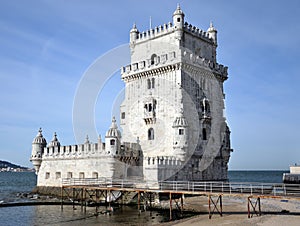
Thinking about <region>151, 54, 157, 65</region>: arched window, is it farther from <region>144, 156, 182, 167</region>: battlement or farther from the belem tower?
<region>144, 156, 182, 167</region>: battlement

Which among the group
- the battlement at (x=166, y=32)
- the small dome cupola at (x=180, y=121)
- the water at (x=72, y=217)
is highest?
the battlement at (x=166, y=32)

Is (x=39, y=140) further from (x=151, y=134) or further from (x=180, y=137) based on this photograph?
(x=180, y=137)

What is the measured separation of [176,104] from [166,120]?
2.08 meters

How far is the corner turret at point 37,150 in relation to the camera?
4606 centimetres

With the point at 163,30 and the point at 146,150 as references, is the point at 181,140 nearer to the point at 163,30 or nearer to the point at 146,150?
the point at 146,150

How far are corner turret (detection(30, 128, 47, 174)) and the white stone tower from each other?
12.3 metres

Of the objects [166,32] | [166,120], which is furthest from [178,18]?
[166,120]

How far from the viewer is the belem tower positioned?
3622 centimetres

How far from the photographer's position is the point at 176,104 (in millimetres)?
37031

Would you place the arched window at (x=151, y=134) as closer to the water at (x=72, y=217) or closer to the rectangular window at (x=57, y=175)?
the water at (x=72, y=217)

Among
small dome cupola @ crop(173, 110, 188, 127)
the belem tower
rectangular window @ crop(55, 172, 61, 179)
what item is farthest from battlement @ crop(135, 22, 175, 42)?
rectangular window @ crop(55, 172, 61, 179)

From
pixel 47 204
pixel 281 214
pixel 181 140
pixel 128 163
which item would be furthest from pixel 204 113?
pixel 47 204

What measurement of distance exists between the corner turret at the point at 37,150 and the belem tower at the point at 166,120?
113 inches

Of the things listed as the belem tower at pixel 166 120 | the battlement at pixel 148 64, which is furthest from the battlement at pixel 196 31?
the battlement at pixel 148 64
